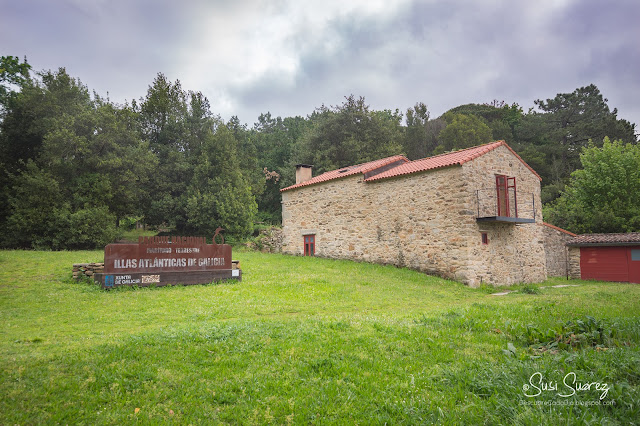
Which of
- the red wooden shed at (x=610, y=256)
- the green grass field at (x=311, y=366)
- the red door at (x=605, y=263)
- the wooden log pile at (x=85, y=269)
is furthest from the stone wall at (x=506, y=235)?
the wooden log pile at (x=85, y=269)

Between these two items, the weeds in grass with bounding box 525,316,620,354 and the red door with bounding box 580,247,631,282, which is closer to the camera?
the weeds in grass with bounding box 525,316,620,354

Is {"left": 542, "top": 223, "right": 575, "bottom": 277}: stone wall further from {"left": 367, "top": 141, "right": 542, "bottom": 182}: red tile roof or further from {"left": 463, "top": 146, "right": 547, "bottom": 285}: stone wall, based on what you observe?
{"left": 367, "top": 141, "right": 542, "bottom": 182}: red tile roof

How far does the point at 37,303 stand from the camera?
9336 mm

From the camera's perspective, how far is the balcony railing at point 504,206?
52.5ft

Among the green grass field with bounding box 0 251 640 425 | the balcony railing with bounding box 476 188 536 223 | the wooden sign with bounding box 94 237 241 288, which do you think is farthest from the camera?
the balcony railing with bounding box 476 188 536 223

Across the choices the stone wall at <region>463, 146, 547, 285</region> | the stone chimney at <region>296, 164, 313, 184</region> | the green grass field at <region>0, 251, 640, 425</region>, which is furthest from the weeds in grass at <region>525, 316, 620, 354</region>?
the stone chimney at <region>296, 164, 313, 184</region>

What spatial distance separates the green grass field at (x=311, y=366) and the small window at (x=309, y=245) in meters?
13.6

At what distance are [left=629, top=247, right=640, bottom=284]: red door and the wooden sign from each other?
21581mm

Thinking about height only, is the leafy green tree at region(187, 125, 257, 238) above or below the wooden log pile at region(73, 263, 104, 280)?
above

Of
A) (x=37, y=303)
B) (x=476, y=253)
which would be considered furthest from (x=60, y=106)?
(x=476, y=253)

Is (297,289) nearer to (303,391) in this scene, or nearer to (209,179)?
(303,391)

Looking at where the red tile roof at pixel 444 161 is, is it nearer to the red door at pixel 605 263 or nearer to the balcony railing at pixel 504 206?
the balcony railing at pixel 504 206

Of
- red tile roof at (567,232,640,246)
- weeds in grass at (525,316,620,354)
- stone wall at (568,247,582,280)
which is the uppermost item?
red tile roof at (567,232,640,246)

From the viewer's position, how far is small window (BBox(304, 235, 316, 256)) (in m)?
22.7
